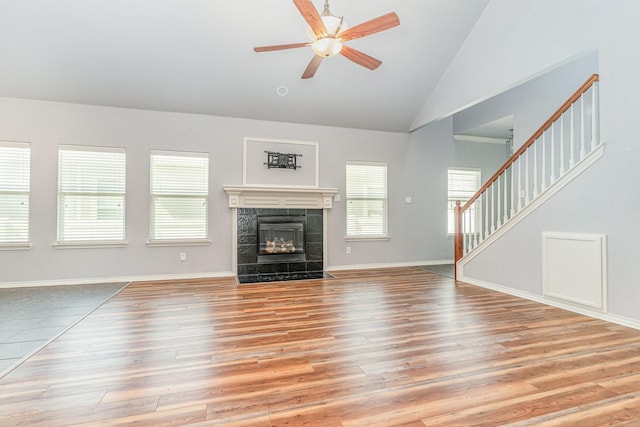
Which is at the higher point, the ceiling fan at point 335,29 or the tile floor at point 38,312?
the ceiling fan at point 335,29

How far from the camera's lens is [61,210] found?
15.8 ft

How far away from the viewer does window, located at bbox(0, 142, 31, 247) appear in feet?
15.1

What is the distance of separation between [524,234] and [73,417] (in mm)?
4543

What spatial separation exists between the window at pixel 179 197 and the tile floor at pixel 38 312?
1.07 meters

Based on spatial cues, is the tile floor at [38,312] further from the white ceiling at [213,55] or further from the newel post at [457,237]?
the newel post at [457,237]

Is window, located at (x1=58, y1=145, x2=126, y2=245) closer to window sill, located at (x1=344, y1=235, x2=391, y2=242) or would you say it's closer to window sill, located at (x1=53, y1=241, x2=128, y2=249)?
window sill, located at (x1=53, y1=241, x2=128, y2=249)

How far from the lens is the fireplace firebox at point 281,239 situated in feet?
18.3

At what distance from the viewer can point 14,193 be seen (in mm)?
4637

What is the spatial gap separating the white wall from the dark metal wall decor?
3051 millimetres

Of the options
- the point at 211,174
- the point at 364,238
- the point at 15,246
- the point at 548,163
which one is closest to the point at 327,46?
the point at 211,174

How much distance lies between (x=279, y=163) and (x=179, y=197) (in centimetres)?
178

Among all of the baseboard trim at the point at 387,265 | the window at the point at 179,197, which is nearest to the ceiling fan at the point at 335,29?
the window at the point at 179,197

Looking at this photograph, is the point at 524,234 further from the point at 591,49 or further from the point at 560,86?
the point at 560,86

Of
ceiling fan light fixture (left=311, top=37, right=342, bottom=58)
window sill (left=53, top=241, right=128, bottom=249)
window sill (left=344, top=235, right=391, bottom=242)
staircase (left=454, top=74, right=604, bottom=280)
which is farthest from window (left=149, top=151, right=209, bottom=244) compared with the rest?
staircase (left=454, top=74, right=604, bottom=280)
